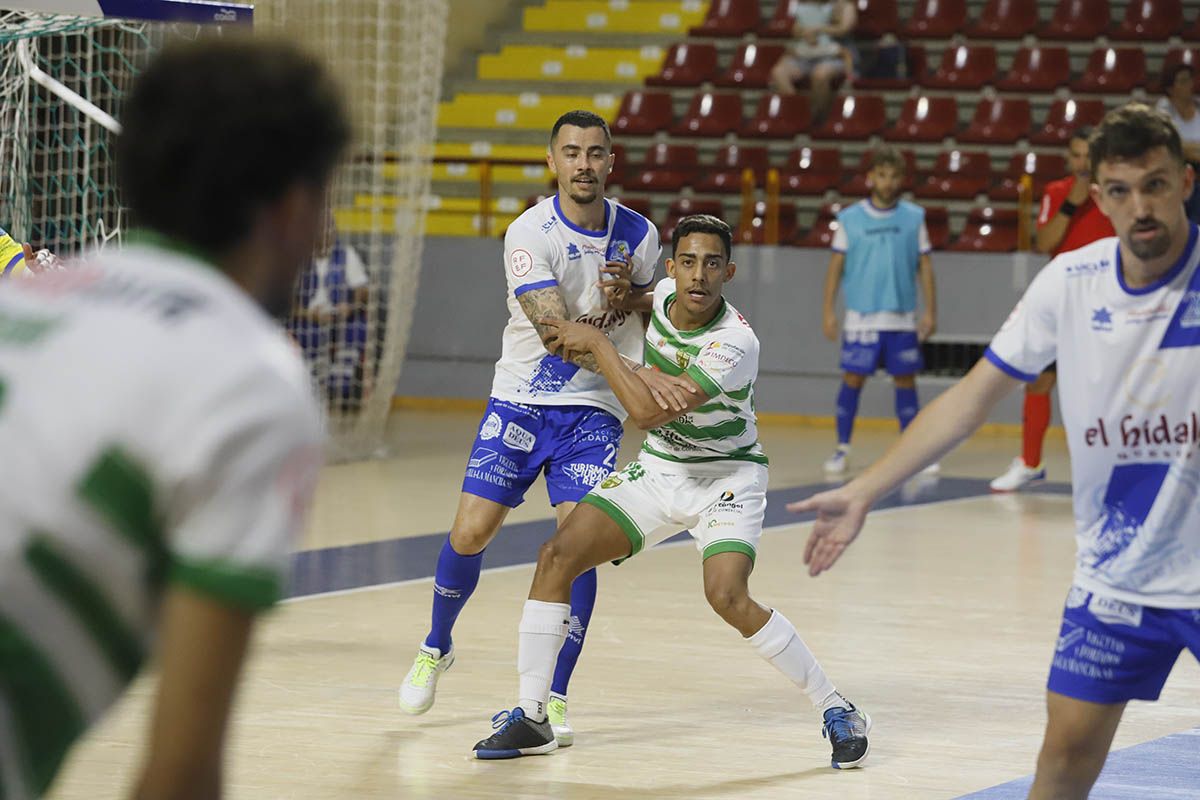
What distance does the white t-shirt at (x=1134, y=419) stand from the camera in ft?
9.59

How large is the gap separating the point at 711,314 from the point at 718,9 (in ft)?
40.9

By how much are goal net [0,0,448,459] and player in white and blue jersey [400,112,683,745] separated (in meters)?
4.77

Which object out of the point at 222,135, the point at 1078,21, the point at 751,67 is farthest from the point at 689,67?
the point at 222,135

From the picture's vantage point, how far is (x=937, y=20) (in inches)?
620

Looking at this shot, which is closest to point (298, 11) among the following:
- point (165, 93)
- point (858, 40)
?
point (858, 40)

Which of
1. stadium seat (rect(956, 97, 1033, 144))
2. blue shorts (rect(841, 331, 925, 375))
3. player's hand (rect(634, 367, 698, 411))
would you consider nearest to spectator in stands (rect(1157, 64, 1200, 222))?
stadium seat (rect(956, 97, 1033, 144))

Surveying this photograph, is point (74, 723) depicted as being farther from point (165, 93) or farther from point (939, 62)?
point (939, 62)

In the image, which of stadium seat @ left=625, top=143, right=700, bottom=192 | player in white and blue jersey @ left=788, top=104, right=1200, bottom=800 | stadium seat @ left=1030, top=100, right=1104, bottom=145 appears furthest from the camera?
stadium seat @ left=625, top=143, right=700, bottom=192

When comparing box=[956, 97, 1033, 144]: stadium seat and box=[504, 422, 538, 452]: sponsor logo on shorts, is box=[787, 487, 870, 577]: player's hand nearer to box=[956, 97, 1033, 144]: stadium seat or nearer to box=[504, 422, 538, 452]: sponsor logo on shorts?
box=[504, 422, 538, 452]: sponsor logo on shorts

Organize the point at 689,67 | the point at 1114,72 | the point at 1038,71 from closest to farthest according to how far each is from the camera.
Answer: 1. the point at 1114,72
2. the point at 1038,71
3. the point at 689,67

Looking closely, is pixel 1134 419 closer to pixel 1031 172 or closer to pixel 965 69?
pixel 1031 172

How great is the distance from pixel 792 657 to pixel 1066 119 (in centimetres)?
1097

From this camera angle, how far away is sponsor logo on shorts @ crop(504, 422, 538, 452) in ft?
16.8

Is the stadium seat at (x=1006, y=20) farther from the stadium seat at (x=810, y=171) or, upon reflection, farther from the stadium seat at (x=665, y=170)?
the stadium seat at (x=665, y=170)
